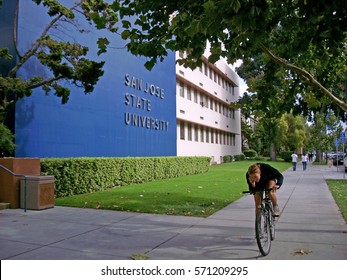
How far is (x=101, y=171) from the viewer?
1562 centimetres

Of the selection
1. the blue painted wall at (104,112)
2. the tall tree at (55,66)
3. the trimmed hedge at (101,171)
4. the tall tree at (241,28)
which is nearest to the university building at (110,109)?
the blue painted wall at (104,112)

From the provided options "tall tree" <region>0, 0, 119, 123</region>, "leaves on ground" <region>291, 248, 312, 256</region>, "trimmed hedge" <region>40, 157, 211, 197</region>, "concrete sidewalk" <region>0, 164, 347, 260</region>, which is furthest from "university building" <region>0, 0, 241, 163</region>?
"leaves on ground" <region>291, 248, 312, 256</region>

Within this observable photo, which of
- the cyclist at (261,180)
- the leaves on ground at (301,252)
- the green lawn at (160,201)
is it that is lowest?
the leaves on ground at (301,252)

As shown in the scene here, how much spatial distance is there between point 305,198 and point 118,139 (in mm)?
11152

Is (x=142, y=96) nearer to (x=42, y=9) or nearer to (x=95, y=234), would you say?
(x=42, y=9)

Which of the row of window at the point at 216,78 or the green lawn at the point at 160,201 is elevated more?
the row of window at the point at 216,78

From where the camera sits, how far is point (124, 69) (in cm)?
2230

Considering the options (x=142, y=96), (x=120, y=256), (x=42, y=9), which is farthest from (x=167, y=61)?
(x=120, y=256)

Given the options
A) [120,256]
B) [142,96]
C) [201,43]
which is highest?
[142,96]

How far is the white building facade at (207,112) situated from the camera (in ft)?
114

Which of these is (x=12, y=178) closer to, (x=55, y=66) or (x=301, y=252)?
(x=55, y=66)

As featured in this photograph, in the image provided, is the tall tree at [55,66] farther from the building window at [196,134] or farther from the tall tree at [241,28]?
the building window at [196,134]

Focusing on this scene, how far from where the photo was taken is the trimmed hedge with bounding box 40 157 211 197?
513 inches

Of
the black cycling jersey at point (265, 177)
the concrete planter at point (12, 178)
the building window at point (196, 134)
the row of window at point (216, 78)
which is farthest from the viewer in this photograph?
the row of window at point (216, 78)
